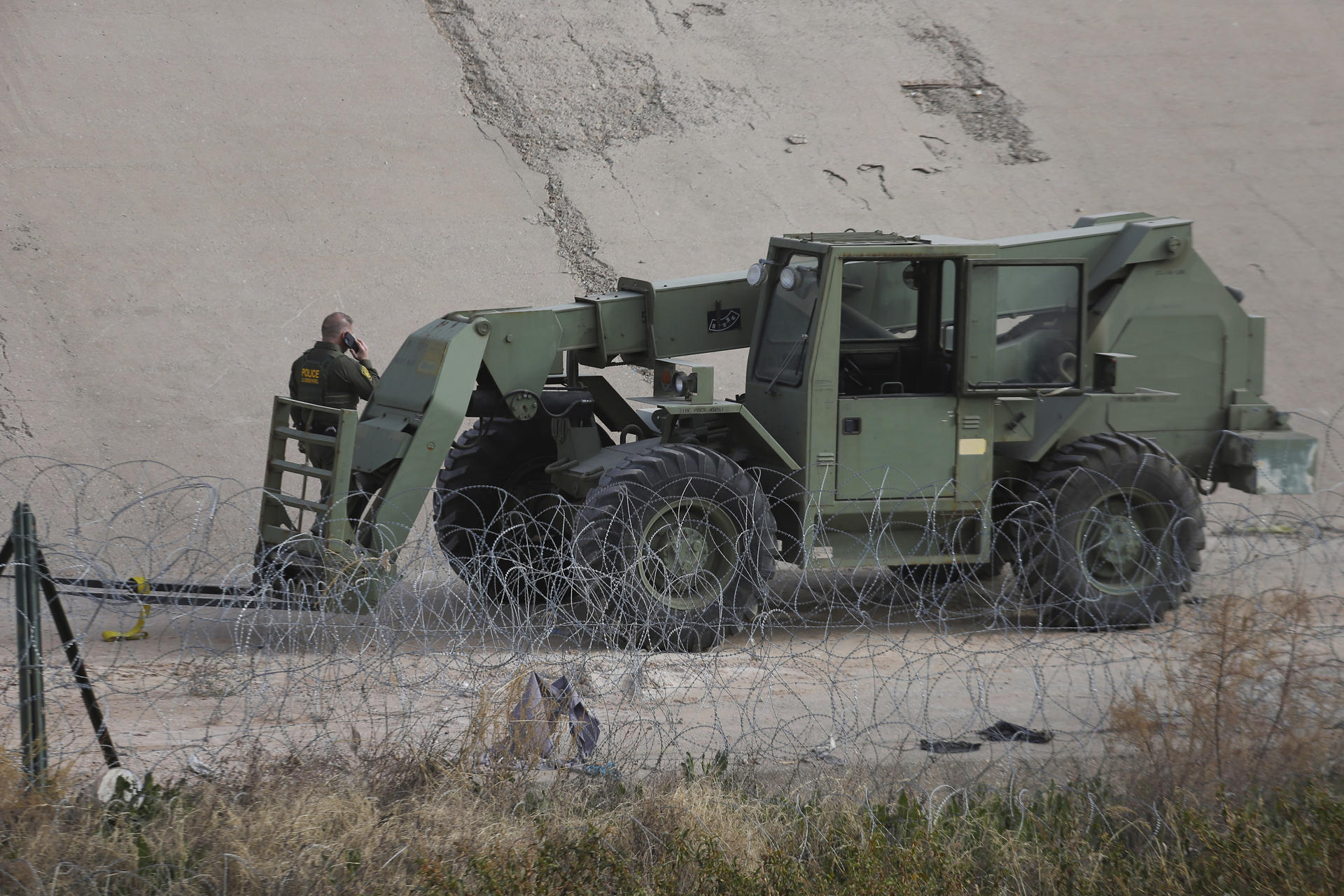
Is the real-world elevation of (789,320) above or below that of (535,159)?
below

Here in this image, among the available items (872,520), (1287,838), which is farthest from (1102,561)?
(1287,838)

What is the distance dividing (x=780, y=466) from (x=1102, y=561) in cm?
222

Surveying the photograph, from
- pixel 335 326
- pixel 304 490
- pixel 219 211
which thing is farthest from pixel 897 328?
pixel 219 211

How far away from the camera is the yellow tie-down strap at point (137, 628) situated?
675 centimetres

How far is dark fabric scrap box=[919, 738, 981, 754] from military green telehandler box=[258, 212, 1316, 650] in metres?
1.44

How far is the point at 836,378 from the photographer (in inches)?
317

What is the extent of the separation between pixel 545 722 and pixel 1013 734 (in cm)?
234

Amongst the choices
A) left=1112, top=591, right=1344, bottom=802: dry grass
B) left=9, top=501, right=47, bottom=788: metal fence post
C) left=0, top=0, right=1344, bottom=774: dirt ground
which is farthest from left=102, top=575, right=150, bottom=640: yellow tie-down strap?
left=1112, top=591, right=1344, bottom=802: dry grass

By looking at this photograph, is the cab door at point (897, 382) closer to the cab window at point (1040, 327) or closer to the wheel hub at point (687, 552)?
the cab window at point (1040, 327)

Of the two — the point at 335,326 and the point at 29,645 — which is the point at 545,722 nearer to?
→ the point at 29,645

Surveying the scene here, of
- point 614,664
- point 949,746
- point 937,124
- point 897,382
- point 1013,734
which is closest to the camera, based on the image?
point 949,746

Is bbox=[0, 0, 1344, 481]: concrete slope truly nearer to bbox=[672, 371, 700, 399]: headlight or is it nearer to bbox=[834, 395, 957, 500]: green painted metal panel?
bbox=[672, 371, 700, 399]: headlight

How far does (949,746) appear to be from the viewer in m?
6.15

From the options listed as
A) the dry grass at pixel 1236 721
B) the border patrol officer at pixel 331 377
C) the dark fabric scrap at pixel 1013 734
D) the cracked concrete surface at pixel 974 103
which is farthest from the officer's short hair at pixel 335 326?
the cracked concrete surface at pixel 974 103
